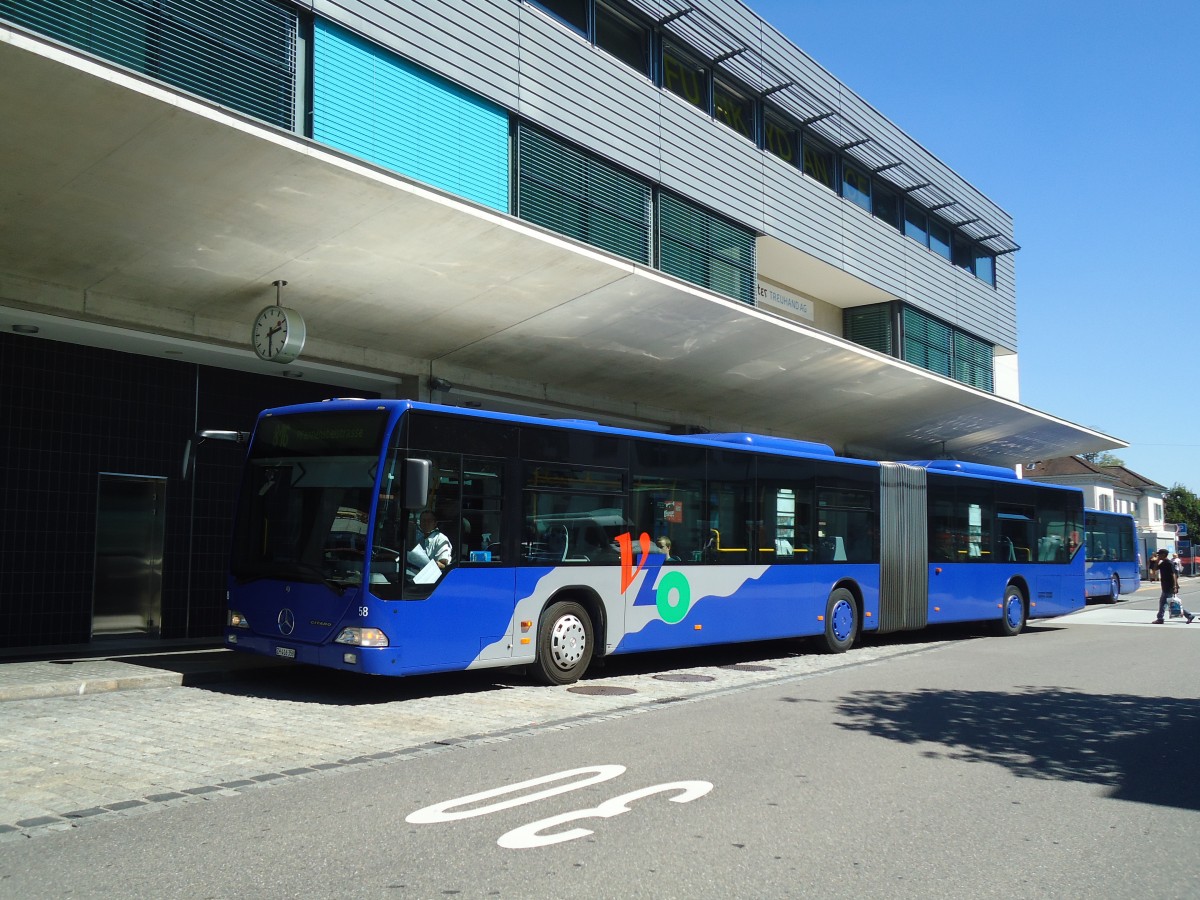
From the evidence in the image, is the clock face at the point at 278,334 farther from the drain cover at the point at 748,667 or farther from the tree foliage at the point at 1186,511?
the tree foliage at the point at 1186,511

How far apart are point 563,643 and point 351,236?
17.7 ft

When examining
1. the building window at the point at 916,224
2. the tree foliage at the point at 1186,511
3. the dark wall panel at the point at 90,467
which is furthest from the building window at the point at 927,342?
the tree foliage at the point at 1186,511

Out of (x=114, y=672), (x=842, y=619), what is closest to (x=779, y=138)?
(x=842, y=619)

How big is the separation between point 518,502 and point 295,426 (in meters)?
2.42

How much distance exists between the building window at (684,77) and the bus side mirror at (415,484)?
483 inches

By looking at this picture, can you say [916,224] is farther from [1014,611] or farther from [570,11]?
[570,11]

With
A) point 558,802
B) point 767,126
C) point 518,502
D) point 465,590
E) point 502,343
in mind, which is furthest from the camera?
point 767,126

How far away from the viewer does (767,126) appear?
22.6m

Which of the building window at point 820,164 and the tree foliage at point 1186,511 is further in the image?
the tree foliage at point 1186,511

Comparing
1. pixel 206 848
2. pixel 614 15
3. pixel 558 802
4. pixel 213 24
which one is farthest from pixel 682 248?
pixel 206 848

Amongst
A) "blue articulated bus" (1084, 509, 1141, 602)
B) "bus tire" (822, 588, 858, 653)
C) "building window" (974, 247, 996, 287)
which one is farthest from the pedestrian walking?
"building window" (974, 247, 996, 287)

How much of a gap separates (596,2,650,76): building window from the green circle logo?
32.2ft

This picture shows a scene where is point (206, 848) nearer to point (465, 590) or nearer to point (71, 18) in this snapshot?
point (465, 590)

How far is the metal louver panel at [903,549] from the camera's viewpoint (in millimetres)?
16703
